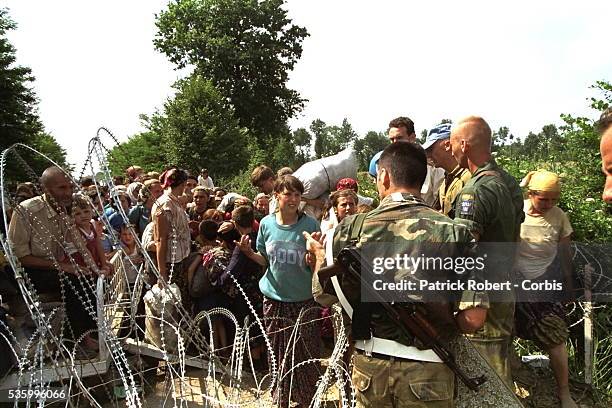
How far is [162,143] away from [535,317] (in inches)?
1022

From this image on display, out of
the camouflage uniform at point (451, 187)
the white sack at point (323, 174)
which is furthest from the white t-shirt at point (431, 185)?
the white sack at point (323, 174)

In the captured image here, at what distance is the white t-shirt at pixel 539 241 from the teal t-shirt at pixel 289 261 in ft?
5.14

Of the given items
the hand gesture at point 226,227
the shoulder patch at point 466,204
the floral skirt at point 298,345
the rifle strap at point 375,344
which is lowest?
the floral skirt at point 298,345

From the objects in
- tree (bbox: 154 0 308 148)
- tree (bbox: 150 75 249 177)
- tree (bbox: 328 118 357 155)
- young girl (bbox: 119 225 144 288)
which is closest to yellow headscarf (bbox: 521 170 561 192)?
young girl (bbox: 119 225 144 288)

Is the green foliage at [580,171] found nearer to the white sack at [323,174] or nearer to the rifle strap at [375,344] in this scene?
the white sack at [323,174]

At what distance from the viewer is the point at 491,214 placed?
2535 millimetres

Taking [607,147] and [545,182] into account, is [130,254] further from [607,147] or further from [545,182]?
[607,147]

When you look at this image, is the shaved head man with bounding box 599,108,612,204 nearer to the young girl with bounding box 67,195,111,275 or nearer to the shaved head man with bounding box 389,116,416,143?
the shaved head man with bounding box 389,116,416,143

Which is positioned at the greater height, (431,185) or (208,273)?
(431,185)

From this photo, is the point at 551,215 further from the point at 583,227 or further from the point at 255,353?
the point at 255,353

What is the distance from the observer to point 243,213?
14.8 feet

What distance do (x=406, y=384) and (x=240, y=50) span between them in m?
33.5

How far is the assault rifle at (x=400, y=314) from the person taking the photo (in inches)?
84.2

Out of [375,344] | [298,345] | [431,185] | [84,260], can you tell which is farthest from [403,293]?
[84,260]
